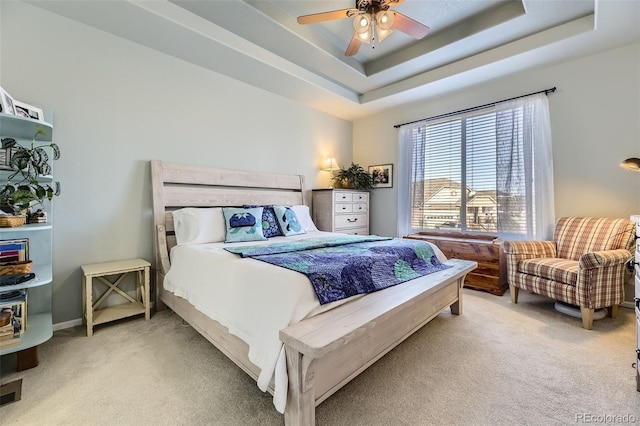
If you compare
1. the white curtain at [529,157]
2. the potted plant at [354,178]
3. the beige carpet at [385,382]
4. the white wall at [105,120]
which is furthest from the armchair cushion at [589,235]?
the white wall at [105,120]

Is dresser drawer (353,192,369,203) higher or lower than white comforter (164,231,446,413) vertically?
higher

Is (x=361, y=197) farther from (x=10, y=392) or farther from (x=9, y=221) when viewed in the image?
(x=10, y=392)

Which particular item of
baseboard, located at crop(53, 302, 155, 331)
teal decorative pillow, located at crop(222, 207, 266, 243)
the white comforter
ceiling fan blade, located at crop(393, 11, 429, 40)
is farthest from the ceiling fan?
baseboard, located at crop(53, 302, 155, 331)

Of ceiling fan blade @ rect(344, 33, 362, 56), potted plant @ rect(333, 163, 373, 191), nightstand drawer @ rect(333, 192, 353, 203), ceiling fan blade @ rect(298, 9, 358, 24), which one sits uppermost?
ceiling fan blade @ rect(298, 9, 358, 24)

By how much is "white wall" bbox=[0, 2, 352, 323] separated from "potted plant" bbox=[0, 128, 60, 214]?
1.13 ft

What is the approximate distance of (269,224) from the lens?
3.18 meters

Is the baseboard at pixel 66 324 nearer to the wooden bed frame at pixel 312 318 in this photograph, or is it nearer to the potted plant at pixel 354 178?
the wooden bed frame at pixel 312 318

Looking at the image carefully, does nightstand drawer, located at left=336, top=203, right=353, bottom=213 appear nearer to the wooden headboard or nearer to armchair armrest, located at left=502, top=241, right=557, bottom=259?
the wooden headboard

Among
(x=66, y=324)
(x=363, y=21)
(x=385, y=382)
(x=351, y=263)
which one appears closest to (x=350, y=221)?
(x=351, y=263)

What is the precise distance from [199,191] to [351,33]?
246cm

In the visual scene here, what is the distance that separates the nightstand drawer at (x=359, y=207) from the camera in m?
4.47

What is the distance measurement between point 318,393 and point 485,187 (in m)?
3.53

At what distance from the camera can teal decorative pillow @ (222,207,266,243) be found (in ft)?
9.14

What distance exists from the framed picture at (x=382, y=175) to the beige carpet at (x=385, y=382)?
2821mm
